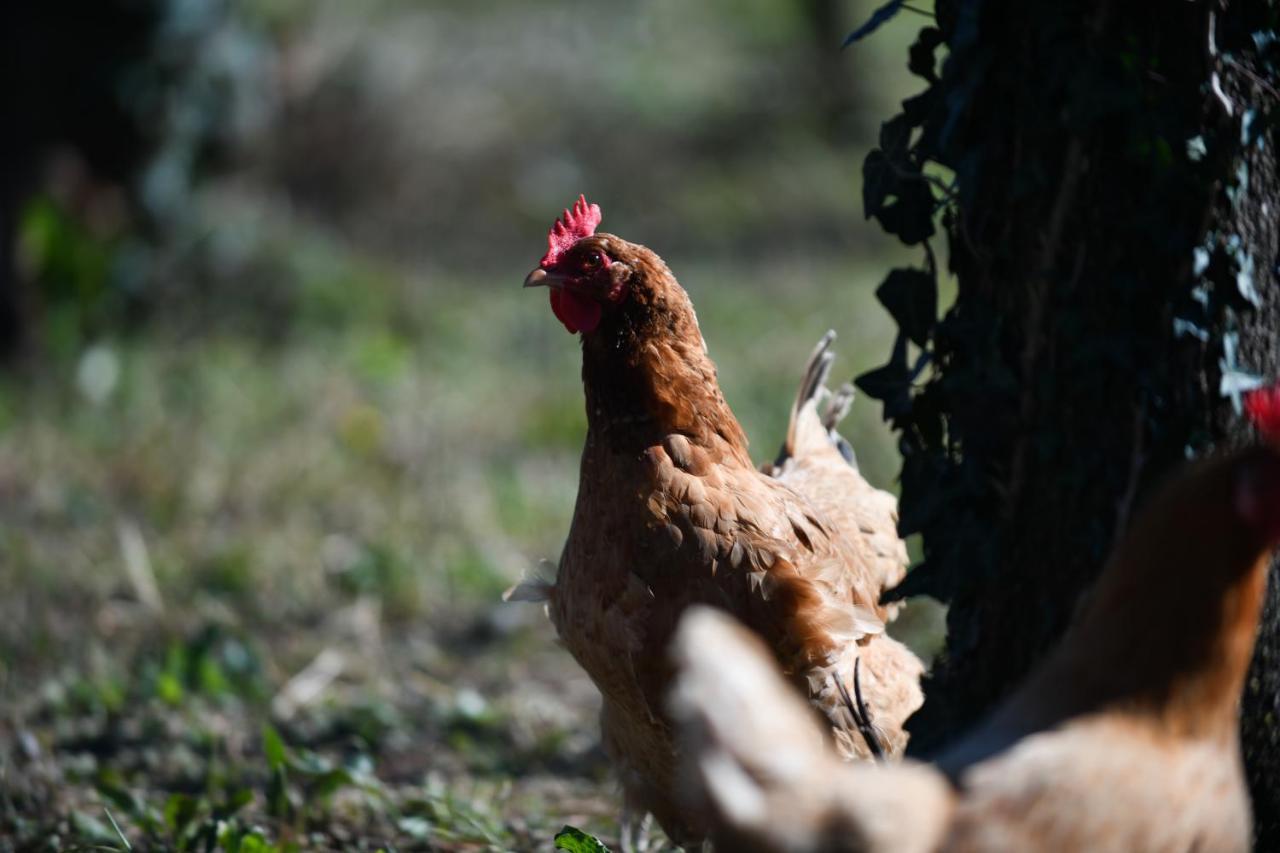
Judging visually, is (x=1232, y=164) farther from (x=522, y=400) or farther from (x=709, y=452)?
(x=522, y=400)

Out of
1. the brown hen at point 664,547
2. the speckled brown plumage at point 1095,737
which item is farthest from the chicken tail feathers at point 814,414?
the speckled brown plumage at point 1095,737

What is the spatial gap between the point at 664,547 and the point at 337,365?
14.5 feet

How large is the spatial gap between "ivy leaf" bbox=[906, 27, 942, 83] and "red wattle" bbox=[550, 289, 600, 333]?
769 mm

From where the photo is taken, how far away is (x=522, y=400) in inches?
246

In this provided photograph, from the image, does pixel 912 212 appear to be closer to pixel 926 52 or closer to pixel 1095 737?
pixel 926 52

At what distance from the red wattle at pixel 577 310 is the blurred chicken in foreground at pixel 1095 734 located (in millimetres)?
1028

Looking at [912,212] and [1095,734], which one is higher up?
[912,212]

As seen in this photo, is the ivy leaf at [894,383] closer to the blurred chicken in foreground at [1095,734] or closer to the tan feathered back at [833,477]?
the tan feathered back at [833,477]

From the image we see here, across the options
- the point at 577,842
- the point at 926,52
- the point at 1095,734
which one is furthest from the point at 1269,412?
the point at 577,842

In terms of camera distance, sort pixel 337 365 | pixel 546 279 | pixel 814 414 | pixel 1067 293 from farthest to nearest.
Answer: pixel 337 365 < pixel 814 414 < pixel 546 279 < pixel 1067 293

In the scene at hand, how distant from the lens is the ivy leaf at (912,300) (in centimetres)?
243

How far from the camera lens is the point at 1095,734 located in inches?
68.7

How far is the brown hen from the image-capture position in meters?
2.48

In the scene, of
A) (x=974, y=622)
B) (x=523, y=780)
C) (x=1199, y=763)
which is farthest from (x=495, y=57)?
(x=1199, y=763)
